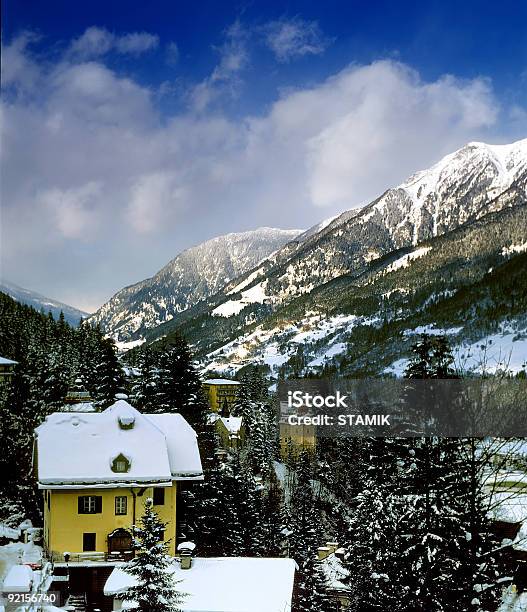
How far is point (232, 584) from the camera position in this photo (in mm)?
24000

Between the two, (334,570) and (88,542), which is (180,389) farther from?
(334,570)

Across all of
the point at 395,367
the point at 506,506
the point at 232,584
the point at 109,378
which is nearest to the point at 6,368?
the point at 109,378

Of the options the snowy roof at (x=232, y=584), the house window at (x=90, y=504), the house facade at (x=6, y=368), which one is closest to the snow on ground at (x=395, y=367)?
the house facade at (x=6, y=368)

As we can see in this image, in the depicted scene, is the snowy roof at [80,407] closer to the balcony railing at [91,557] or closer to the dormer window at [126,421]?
the dormer window at [126,421]

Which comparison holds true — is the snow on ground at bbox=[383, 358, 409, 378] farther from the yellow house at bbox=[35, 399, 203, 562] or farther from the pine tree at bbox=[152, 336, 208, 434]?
the yellow house at bbox=[35, 399, 203, 562]

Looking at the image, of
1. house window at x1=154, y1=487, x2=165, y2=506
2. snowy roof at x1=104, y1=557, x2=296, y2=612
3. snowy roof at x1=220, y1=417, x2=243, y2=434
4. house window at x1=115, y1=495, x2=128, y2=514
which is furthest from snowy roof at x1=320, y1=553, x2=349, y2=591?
snowy roof at x1=220, y1=417, x2=243, y2=434

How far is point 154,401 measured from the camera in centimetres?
4222

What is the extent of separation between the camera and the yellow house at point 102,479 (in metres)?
28.4

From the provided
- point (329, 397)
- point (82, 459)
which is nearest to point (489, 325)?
point (329, 397)

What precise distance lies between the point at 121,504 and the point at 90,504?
1.44 metres

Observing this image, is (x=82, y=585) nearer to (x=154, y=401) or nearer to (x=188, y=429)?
(x=188, y=429)

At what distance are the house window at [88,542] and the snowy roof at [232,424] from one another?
50313 mm

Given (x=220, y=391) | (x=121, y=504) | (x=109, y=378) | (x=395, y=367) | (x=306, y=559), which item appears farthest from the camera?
(x=395, y=367)

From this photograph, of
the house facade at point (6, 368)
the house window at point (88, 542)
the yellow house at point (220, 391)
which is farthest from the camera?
the yellow house at point (220, 391)
